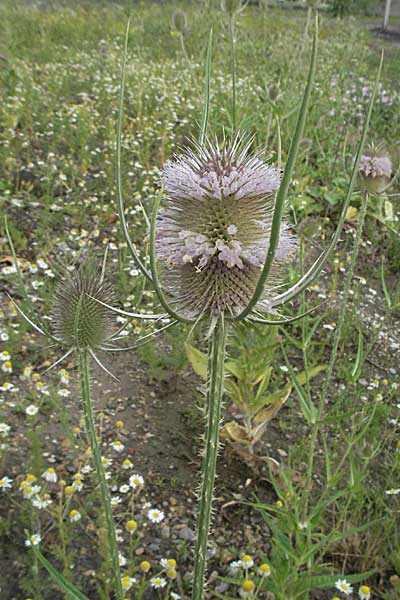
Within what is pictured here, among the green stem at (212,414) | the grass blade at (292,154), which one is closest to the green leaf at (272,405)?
the green stem at (212,414)

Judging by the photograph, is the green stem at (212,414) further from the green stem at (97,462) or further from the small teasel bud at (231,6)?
the small teasel bud at (231,6)

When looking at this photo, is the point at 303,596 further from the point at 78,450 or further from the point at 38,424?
the point at 38,424

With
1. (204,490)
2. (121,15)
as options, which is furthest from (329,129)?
(121,15)

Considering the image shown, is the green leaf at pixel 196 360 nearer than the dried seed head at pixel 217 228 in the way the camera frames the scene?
No

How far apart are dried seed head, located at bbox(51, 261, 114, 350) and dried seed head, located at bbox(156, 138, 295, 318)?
0.26 metres

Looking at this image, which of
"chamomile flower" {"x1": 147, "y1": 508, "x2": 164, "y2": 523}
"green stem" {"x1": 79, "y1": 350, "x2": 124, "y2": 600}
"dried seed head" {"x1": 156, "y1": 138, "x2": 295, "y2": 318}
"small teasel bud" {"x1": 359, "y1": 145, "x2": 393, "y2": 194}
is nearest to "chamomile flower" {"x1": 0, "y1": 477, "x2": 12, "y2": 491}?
"chamomile flower" {"x1": 147, "y1": 508, "x2": 164, "y2": 523}

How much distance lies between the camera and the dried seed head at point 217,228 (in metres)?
1.07

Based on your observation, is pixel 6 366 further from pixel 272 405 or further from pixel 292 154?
pixel 292 154

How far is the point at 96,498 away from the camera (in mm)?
1918

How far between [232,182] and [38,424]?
5.25 ft

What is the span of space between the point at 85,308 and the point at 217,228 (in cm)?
44

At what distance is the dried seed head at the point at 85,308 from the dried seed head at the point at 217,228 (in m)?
0.26

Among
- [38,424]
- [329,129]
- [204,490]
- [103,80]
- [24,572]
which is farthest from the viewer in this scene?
[103,80]

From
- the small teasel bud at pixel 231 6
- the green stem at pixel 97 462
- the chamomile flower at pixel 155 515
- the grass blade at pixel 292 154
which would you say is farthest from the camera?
the small teasel bud at pixel 231 6
